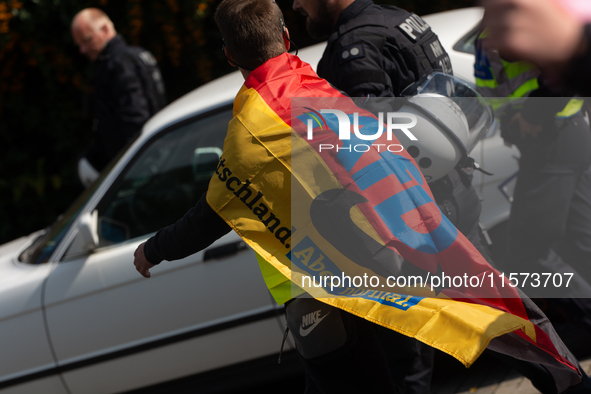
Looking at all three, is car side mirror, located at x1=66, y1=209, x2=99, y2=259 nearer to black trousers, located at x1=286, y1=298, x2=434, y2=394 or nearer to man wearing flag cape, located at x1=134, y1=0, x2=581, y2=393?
man wearing flag cape, located at x1=134, y1=0, x2=581, y2=393

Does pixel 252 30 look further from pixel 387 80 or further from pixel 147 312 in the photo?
pixel 147 312

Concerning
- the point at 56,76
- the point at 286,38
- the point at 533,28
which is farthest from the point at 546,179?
the point at 56,76

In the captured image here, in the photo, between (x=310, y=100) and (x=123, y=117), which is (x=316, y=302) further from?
(x=123, y=117)

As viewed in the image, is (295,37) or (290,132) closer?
(290,132)

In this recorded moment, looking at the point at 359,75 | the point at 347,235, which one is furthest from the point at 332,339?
the point at 359,75

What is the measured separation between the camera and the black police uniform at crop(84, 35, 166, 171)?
4.14m

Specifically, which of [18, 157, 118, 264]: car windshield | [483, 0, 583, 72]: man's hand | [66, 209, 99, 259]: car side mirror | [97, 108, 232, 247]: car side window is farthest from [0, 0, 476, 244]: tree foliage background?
[483, 0, 583, 72]: man's hand

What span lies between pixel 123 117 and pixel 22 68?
1859 mm

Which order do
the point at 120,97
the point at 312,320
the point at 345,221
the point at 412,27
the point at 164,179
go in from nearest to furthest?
the point at 345,221 → the point at 312,320 → the point at 412,27 → the point at 164,179 → the point at 120,97

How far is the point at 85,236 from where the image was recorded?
8.79ft

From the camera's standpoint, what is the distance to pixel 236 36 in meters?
1.72

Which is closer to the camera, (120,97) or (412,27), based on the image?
(412,27)

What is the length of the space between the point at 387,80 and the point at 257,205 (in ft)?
2.17

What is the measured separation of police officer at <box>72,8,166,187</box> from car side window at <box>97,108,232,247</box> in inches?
47.6
